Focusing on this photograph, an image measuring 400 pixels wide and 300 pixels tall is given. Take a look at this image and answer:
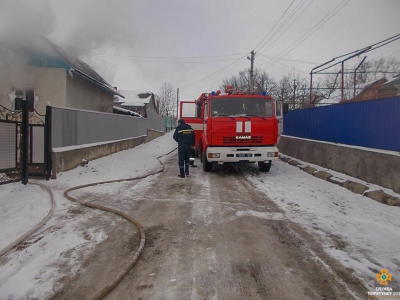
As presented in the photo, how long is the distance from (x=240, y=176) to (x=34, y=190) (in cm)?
591

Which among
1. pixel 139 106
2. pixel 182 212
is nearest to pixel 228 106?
pixel 182 212

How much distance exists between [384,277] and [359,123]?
6.24 metres

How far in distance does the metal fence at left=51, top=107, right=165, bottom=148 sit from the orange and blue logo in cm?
795

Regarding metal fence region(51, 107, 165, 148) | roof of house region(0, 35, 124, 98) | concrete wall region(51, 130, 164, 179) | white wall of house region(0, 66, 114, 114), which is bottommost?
concrete wall region(51, 130, 164, 179)

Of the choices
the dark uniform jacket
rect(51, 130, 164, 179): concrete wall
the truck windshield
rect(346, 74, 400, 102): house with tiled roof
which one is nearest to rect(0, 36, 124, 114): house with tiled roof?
rect(51, 130, 164, 179): concrete wall

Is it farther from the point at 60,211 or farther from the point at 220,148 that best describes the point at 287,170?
the point at 60,211

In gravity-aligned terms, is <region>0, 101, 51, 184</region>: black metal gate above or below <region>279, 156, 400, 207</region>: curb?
above

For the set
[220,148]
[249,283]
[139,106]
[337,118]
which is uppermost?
[139,106]

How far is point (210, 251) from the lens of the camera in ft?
13.0

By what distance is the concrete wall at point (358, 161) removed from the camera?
6680 mm

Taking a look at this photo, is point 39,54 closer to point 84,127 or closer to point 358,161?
point 84,127

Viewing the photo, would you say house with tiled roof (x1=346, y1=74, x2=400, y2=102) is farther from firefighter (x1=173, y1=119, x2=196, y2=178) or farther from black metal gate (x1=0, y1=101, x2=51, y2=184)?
black metal gate (x1=0, y1=101, x2=51, y2=184)

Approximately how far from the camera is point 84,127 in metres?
11.1

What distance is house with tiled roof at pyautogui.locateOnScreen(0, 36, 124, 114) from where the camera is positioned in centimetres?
1002
